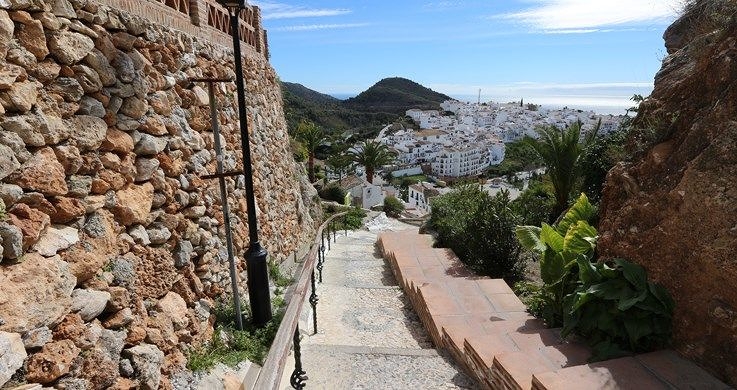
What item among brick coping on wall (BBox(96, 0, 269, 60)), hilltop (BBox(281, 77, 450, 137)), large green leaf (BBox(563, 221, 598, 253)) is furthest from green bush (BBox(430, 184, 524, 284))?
hilltop (BBox(281, 77, 450, 137))

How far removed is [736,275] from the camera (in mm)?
3189

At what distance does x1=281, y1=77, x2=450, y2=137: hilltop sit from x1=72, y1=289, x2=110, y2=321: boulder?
208 ft

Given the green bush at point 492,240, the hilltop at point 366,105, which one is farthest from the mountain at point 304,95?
the green bush at point 492,240

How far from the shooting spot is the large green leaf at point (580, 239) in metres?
4.85

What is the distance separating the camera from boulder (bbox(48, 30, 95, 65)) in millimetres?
2838

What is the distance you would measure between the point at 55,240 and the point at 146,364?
3.50 feet

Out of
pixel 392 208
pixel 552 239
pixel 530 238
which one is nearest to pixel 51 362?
A: pixel 552 239

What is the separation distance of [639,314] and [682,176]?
1.27 meters

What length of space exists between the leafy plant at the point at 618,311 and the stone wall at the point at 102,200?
3.45m

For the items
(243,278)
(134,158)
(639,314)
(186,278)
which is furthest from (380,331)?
(134,158)

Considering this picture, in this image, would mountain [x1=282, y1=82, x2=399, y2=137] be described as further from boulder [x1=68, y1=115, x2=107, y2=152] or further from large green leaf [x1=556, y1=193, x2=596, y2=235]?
boulder [x1=68, y1=115, x2=107, y2=152]

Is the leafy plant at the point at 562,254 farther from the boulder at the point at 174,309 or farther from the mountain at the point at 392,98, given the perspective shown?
the mountain at the point at 392,98

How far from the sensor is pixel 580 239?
4.94m

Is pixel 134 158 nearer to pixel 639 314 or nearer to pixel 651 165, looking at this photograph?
pixel 639 314
